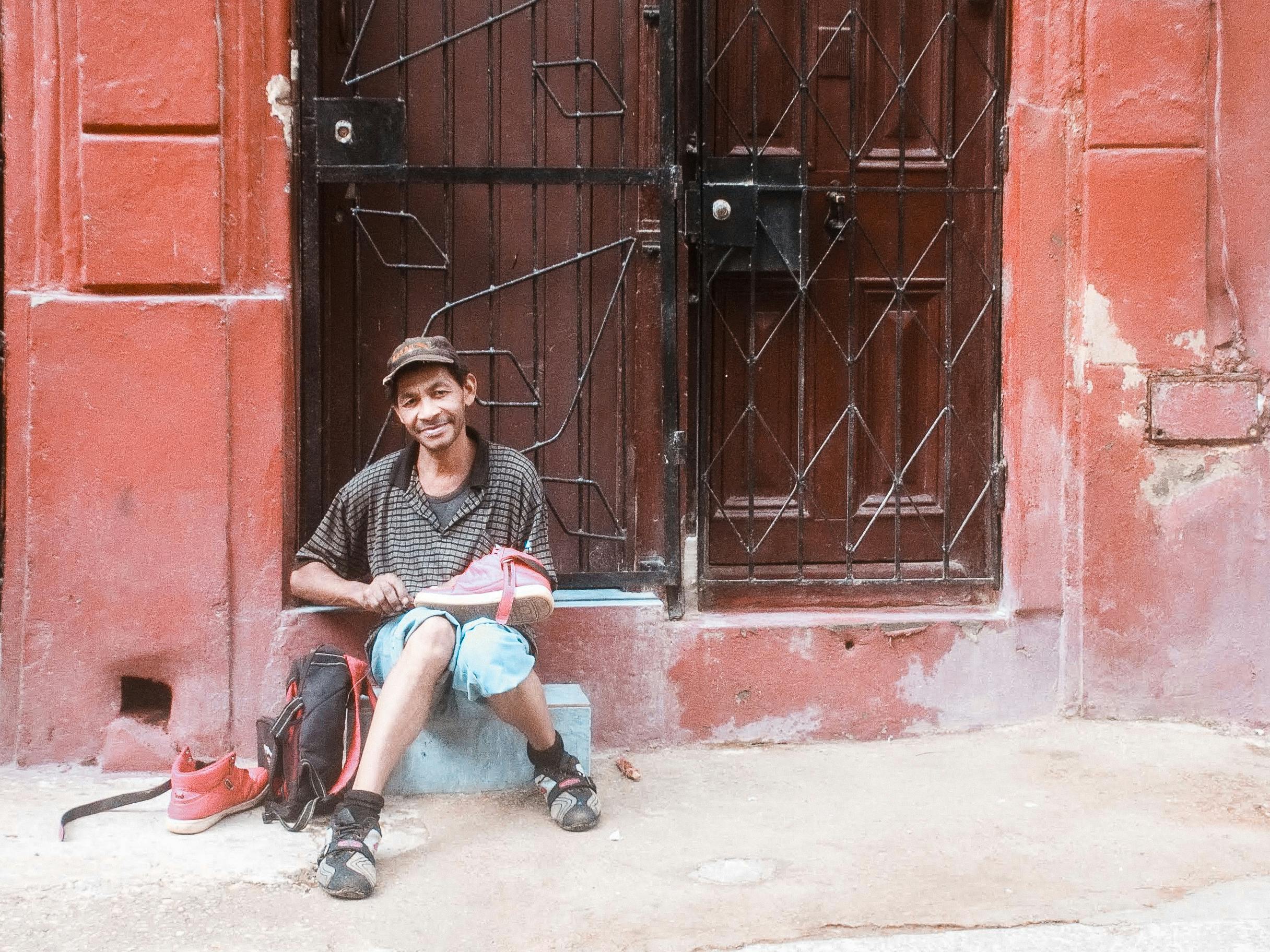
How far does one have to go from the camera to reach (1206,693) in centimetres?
423

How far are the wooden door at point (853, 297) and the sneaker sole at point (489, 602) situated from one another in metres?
0.94

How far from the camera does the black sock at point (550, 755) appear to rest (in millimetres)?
3561

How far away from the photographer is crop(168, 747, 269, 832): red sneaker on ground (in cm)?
337

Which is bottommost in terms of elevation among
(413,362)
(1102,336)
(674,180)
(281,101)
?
(413,362)

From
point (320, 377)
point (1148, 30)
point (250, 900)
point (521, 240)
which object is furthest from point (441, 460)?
point (1148, 30)

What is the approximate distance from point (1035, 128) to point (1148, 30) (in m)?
0.45

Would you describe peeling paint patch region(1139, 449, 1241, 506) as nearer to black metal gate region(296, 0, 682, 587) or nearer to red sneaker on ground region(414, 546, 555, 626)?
black metal gate region(296, 0, 682, 587)

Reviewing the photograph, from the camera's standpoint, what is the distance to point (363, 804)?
314 cm

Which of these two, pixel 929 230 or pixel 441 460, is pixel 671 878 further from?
pixel 929 230

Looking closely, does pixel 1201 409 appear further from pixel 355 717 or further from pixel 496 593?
pixel 355 717

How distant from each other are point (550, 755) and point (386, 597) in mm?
624

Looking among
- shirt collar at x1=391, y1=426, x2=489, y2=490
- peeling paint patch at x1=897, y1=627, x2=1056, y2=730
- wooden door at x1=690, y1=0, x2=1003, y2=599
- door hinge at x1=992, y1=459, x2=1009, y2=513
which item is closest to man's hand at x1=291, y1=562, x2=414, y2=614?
shirt collar at x1=391, y1=426, x2=489, y2=490

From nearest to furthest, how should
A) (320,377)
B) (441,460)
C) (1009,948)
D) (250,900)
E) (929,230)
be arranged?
1. (1009,948)
2. (250,900)
3. (441,460)
4. (320,377)
5. (929,230)

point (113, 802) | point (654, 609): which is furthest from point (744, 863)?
point (113, 802)
